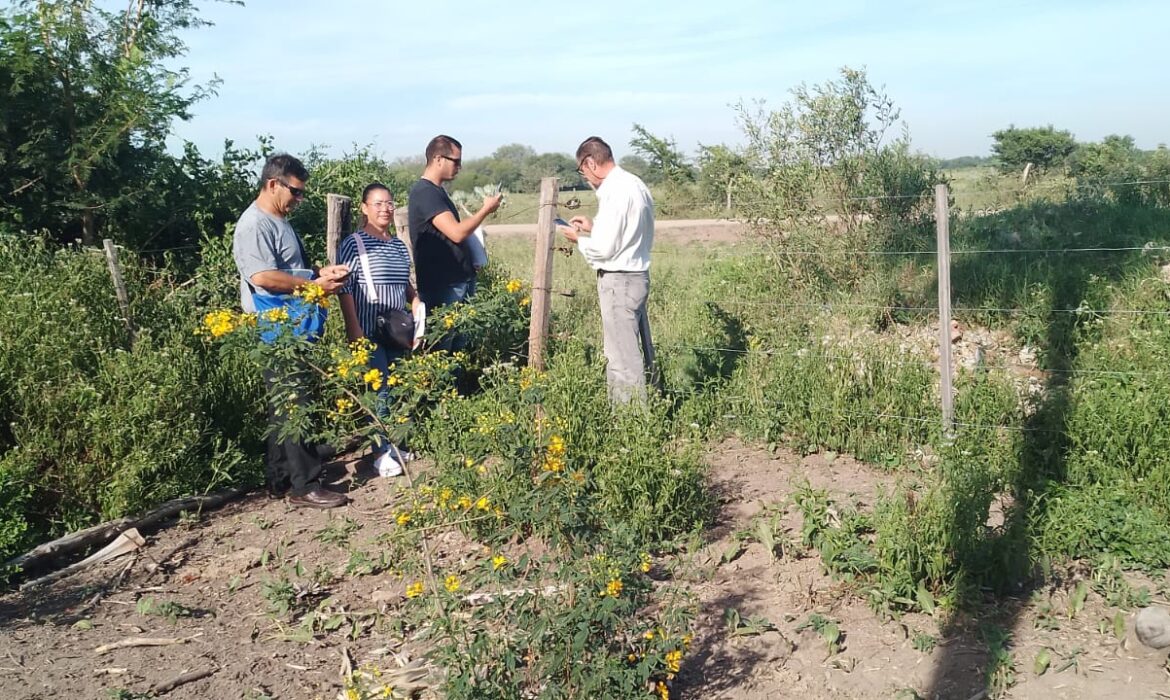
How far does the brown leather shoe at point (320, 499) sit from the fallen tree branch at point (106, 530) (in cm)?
44

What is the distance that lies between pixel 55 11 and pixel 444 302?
3720 millimetres

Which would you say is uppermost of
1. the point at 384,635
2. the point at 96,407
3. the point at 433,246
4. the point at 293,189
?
the point at 293,189

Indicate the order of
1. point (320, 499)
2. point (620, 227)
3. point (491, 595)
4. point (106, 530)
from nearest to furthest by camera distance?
point (491, 595), point (106, 530), point (320, 499), point (620, 227)

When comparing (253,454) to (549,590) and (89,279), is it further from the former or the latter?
(549,590)

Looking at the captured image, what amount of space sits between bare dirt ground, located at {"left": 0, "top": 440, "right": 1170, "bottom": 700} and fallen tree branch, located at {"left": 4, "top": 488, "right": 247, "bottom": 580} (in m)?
0.15

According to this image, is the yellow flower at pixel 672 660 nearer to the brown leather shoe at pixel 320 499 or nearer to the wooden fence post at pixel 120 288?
the brown leather shoe at pixel 320 499

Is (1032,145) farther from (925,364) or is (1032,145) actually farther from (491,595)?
(491,595)

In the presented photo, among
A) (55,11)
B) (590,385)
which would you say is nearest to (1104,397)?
(590,385)

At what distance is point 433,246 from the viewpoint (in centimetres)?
609

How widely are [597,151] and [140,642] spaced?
11.5 feet

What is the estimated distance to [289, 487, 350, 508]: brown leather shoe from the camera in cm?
539

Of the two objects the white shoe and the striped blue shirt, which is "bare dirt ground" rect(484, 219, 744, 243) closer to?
the striped blue shirt

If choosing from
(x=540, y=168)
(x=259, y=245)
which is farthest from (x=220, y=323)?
(x=540, y=168)

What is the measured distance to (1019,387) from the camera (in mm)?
5738
